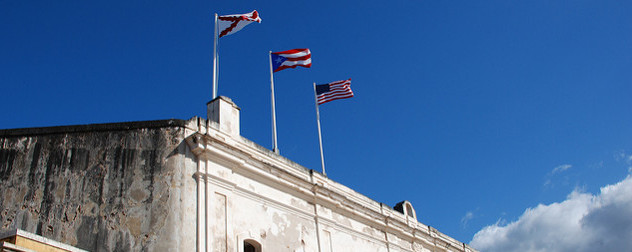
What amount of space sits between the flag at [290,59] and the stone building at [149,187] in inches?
167

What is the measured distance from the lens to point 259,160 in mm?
Answer: 17375

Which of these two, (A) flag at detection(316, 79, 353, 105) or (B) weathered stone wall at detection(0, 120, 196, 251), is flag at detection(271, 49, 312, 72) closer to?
(A) flag at detection(316, 79, 353, 105)

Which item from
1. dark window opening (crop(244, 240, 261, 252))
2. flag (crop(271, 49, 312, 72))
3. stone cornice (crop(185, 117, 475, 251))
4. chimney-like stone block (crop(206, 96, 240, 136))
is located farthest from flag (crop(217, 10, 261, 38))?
dark window opening (crop(244, 240, 261, 252))

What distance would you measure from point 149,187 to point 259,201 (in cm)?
338

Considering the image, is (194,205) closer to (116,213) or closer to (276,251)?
(116,213)

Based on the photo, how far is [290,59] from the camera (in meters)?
21.9

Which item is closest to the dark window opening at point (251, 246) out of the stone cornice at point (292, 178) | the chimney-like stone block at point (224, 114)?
the stone cornice at point (292, 178)

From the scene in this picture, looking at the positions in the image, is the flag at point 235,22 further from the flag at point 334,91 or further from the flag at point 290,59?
the flag at point 334,91

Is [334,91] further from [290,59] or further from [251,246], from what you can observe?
[251,246]

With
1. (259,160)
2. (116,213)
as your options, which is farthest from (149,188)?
(259,160)

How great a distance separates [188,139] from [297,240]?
4648mm

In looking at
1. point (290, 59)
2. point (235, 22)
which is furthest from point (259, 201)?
point (290, 59)

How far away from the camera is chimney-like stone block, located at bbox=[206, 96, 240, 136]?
17.2m

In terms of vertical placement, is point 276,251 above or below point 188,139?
below
